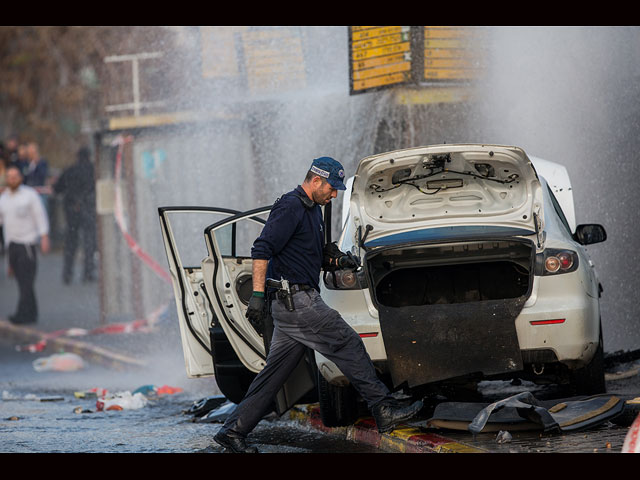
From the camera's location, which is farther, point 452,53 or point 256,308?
point 452,53

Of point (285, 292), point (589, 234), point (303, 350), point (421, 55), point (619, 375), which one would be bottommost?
point (619, 375)

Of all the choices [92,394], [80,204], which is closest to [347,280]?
[92,394]

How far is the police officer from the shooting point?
22.3ft

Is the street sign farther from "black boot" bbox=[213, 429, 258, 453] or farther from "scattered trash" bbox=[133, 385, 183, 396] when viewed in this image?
"black boot" bbox=[213, 429, 258, 453]

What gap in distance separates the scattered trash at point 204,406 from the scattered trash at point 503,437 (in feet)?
10.5

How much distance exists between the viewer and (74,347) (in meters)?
14.8

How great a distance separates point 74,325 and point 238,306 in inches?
380

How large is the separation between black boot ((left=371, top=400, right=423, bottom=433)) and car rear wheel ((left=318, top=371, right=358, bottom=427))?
697 mm

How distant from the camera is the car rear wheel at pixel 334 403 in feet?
24.6

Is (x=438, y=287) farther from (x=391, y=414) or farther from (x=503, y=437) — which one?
(x=503, y=437)

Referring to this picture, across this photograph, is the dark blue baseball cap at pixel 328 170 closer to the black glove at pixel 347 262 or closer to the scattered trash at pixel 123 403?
the black glove at pixel 347 262

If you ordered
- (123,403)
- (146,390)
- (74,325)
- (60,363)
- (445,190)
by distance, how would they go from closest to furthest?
(445,190)
(123,403)
(146,390)
(60,363)
(74,325)
